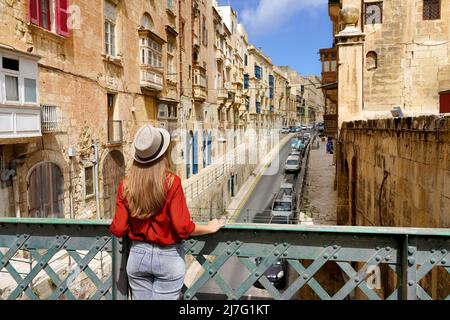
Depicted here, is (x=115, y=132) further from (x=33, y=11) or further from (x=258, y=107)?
(x=258, y=107)

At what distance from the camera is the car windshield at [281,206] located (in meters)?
20.8

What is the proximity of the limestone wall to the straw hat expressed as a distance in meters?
4.02

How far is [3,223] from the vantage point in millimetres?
2766

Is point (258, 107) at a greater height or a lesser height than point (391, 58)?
greater

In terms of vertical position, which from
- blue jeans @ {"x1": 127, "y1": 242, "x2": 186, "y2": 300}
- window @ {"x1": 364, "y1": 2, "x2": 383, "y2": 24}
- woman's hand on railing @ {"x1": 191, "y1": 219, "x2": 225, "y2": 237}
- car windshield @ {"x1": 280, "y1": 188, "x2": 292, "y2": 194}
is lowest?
car windshield @ {"x1": 280, "y1": 188, "x2": 292, "y2": 194}

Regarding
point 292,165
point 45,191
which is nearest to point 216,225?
point 45,191

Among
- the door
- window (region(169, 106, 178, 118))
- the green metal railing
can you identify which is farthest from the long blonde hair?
window (region(169, 106, 178, 118))

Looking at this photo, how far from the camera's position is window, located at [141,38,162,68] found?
688 inches

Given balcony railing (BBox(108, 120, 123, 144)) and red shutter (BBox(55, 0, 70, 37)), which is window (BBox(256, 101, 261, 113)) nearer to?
balcony railing (BBox(108, 120, 123, 144))

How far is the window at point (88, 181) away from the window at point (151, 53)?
21.1 ft

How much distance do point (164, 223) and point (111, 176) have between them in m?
13.5

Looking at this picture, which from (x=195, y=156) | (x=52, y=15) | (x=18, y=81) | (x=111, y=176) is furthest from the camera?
(x=195, y=156)

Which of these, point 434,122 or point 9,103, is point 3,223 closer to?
point 434,122

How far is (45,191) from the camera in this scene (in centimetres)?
1115
